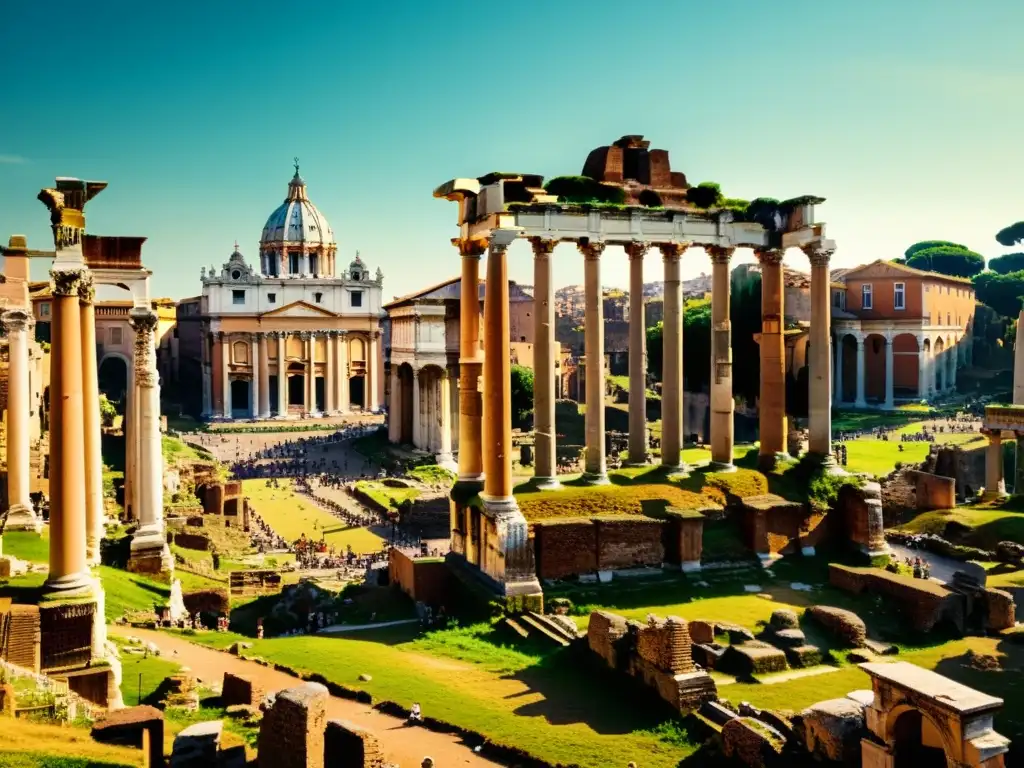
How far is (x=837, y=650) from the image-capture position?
631 inches

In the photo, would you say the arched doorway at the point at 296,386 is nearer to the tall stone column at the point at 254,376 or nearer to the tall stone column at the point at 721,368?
the tall stone column at the point at 254,376

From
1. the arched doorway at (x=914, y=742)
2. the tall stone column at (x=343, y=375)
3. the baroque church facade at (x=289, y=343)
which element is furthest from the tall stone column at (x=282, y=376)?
the arched doorway at (x=914, y=742)

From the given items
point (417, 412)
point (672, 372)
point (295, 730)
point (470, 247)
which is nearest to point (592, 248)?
point (470, 247)

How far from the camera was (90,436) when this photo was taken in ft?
59.1

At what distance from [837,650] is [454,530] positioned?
27.8 feet

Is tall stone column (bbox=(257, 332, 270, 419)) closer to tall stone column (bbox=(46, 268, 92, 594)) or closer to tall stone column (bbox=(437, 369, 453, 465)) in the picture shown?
tall stone column (bbox=(437, 369, 453, 465))

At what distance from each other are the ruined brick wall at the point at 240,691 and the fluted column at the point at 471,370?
7.64 m

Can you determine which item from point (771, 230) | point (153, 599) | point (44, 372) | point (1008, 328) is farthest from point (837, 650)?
point (1008, 328)

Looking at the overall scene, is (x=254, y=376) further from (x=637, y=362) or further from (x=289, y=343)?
(x=637, y=362)

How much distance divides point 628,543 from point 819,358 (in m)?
7.20

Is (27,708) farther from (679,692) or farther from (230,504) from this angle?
(230,504)

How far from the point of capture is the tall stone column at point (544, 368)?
21.0m

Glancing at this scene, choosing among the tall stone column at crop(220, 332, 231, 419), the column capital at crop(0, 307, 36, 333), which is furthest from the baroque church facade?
the column capital at crop(0, 307, 36, 333)

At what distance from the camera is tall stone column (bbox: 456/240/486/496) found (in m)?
20.3
